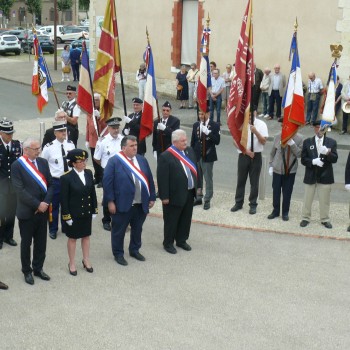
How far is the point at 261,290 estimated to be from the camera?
8281 millimetres

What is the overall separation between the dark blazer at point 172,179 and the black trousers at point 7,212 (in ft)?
7.07

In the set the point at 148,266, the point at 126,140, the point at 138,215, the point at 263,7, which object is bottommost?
the point at 148,266

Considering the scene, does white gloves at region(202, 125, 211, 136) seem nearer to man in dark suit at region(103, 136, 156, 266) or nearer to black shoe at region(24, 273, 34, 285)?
man in dark suit at region(103, 136, 156, 266)

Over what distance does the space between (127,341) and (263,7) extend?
17.1 metres

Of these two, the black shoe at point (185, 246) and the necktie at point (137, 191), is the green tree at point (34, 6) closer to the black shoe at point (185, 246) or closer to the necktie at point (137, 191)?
the black shoe at point (185, 246)

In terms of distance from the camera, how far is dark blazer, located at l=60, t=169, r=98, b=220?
8.34m

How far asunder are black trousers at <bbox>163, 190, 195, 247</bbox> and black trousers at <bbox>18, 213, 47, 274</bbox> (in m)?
1.95

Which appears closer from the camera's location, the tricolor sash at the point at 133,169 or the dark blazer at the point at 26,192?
the dark blazer at the point at 26,192

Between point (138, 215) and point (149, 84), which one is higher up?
point (149, 84)

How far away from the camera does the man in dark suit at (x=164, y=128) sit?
11625 mm

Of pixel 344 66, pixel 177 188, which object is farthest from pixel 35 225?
pixel 344 66


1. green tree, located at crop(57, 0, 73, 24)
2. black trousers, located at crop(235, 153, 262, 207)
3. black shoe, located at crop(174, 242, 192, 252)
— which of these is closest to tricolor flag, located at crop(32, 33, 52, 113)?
black trousers, located at crop(235, 153, 262, 207)

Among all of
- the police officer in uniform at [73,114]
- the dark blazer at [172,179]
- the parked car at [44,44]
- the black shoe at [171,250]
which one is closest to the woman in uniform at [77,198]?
the dark blazer at [172,179]

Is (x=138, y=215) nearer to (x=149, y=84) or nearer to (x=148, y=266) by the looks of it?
(x=148, y=266)
